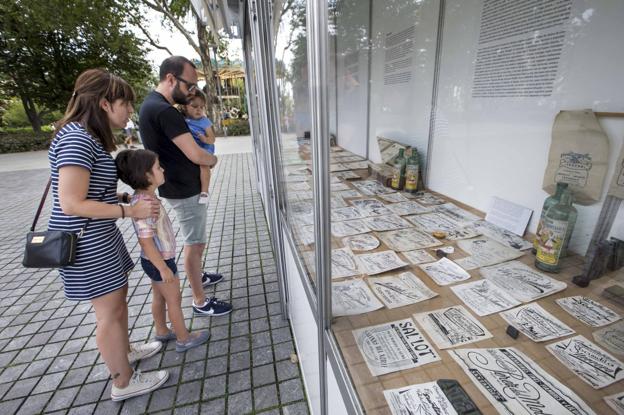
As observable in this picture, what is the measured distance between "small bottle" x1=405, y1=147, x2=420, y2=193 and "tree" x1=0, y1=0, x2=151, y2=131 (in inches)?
552

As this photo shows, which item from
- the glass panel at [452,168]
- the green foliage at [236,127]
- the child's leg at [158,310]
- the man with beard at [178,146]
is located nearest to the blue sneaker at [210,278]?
the man with beard at [178,146]

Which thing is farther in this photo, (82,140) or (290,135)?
(290,135)

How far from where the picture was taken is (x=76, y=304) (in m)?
2.69

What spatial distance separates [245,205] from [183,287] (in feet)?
7.87

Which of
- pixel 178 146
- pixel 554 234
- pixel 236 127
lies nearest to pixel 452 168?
pixel 554 234

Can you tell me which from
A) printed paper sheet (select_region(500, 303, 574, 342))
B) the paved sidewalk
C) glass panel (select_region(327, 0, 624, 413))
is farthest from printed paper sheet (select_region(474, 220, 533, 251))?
the paved sidewalk

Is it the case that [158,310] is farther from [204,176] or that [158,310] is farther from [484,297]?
[484,297]

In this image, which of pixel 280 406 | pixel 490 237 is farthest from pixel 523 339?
pixel 280 406

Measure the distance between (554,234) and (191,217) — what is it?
215 cm

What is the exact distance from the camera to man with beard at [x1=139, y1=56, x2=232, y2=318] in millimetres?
1737

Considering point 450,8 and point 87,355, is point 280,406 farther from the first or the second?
point 450,8

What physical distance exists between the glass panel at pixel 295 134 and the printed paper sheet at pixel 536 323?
0.75m

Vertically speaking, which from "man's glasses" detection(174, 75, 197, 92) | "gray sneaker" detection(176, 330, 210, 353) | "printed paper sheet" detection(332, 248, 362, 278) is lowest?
"gray sneaker" detection(176, 330, 210, 353)

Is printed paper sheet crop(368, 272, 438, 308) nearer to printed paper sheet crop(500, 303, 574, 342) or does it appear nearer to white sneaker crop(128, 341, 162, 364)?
printed paper sheet crop(500, 303, 574, 342)
